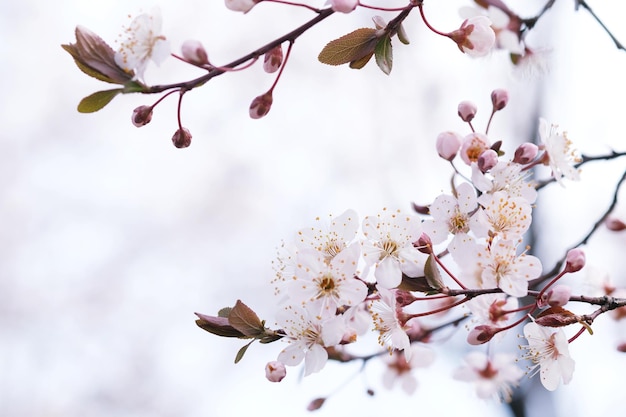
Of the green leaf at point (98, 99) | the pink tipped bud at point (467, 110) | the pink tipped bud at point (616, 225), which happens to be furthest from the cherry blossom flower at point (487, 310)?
the pink tipped bud at point (616, 225)

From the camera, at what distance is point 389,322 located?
66cm

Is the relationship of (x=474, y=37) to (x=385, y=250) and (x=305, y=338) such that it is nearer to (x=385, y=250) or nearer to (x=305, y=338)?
(x=385, y=250)

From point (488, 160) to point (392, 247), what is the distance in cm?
13

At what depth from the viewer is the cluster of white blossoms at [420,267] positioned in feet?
1.96

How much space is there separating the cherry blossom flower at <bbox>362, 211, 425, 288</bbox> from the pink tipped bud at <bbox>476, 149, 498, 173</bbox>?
0.09 m

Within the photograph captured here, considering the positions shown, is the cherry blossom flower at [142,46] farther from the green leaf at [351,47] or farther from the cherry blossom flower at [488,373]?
the cherry blossom flower at [488,373]

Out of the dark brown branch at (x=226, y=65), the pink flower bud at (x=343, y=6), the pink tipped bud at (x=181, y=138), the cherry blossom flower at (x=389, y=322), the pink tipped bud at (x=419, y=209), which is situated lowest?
the pink tipped bud at (x=419, y=209)

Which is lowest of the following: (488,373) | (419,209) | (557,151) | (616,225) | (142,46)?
(488,373)

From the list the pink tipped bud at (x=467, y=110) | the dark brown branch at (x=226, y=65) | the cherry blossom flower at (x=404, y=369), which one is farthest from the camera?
the cherry blossom flower at (x=404, y=369)

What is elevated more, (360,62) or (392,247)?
(360,62)

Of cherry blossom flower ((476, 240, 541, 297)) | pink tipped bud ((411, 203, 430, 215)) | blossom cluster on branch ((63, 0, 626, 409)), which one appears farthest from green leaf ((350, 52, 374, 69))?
pink tipped bud ((411, 203, 430, 215))

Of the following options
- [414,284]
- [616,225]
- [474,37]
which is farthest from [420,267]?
[616,225]

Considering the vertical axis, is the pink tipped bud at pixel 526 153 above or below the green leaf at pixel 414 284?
above

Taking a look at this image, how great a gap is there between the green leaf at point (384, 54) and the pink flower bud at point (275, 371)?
1.00 feet
